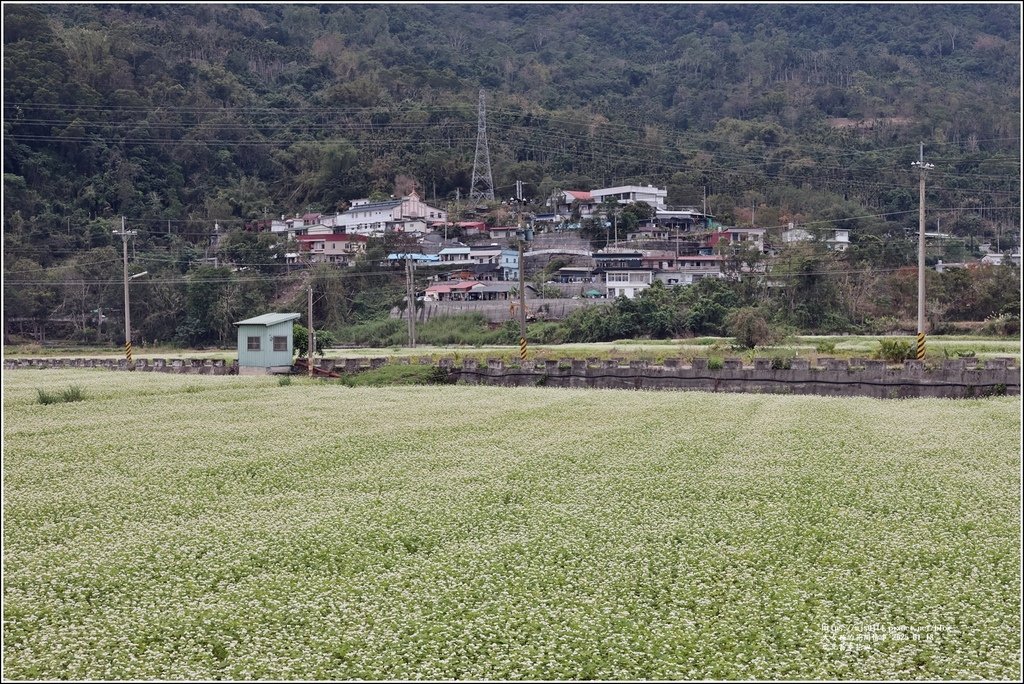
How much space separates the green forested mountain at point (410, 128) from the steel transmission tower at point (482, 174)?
1.71 m

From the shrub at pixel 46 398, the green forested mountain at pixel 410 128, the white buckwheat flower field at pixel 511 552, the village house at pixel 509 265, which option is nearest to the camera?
the white buckwheat flower field at pixel 511 552

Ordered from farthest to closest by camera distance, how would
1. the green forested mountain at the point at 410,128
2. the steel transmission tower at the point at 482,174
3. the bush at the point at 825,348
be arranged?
the steel transmission tower at the point at 482,174
the green forested mountain at the point at 410,128
the bush at the point at 825,348

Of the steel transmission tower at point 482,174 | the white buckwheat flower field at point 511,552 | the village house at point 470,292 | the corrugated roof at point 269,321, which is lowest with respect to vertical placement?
the white buckwheat flower field at point 511,552

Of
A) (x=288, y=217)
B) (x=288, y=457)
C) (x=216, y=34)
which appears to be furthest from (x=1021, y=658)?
(x=216, y=34)

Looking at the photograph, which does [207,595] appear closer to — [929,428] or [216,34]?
[929,428]

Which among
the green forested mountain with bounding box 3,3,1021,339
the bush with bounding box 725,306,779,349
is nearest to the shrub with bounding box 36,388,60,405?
the bush with bounding box 725,306,779,349

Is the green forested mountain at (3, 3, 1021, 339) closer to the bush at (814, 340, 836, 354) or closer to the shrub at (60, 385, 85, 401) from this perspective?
the bush at (814, 340, 836, 354)

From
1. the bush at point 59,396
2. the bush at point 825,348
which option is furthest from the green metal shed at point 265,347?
the bush at point 825,348

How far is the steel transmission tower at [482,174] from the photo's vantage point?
90.1 m

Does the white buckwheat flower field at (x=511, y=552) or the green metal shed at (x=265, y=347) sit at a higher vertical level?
the green metal shed at (x=265, y=347)

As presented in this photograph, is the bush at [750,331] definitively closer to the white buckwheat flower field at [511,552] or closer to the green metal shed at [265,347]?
the green metal shed at [265,347]

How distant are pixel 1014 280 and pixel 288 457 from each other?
45.4 metres

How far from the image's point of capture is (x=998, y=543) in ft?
34.3

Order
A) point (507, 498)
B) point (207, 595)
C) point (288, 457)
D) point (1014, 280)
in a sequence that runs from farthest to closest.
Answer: point (1014, 280) < point (288, 457) < point (507, 498) < point (207, 595)
